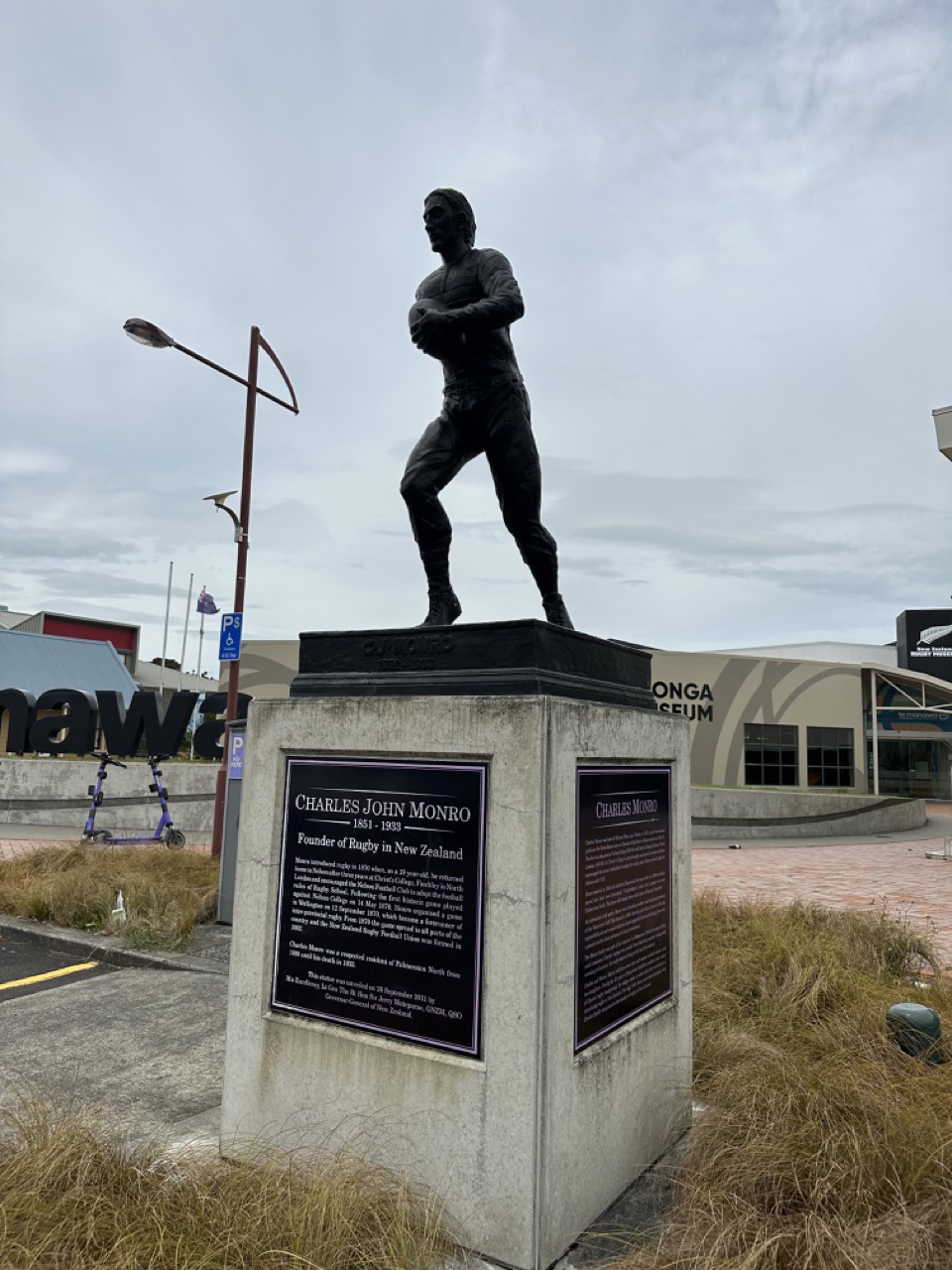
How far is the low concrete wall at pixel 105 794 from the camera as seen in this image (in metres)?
17.8

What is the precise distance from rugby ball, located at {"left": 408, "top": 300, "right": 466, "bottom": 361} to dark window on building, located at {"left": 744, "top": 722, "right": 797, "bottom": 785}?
1059 inches

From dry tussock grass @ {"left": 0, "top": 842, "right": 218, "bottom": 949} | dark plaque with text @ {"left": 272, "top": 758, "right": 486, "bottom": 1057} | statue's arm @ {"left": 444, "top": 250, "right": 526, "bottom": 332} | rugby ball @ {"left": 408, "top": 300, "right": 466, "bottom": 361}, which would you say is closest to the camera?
dark plaque with text @ {"left": 272, "top": 758, "right": 486, "bottom": 1057}

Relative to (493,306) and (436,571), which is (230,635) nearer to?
(436,571)

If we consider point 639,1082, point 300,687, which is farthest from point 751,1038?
point 300,687

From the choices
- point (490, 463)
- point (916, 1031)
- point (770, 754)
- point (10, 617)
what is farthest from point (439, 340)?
point (10, 617)

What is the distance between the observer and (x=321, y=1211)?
257cm

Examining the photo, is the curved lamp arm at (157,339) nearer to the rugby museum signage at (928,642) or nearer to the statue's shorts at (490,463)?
the statue's shorts at (490,463)

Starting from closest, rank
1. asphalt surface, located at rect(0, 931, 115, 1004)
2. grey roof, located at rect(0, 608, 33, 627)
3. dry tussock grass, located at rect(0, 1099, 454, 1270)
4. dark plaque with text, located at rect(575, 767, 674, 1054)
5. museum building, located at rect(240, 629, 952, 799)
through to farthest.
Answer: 1. dry tussock grass, located at rect(0, 1099, 454, 1270)
2. dark plaque with text, located at rect(575, 767, 674, 1054)
3. asphalt surface, located at rect(0, 931, 115, 1004)
4. museum building, located at rect(240, 629, 952, 799)
5. grey roof, located at rect(0, 608, 33, 627)

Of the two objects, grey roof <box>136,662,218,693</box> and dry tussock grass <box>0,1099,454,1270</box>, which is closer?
dry tussock grass <box>0,1099,454,1270</box>

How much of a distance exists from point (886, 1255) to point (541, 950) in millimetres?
1227

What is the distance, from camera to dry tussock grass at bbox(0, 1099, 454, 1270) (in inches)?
96.8

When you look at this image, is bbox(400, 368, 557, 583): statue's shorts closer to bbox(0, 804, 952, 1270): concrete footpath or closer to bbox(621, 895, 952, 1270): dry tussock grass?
bbox(621, 895, 952, 1270): dry tussock grass

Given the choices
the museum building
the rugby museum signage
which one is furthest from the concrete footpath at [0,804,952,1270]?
the rugby museum signage

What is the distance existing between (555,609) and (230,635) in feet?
26.5
